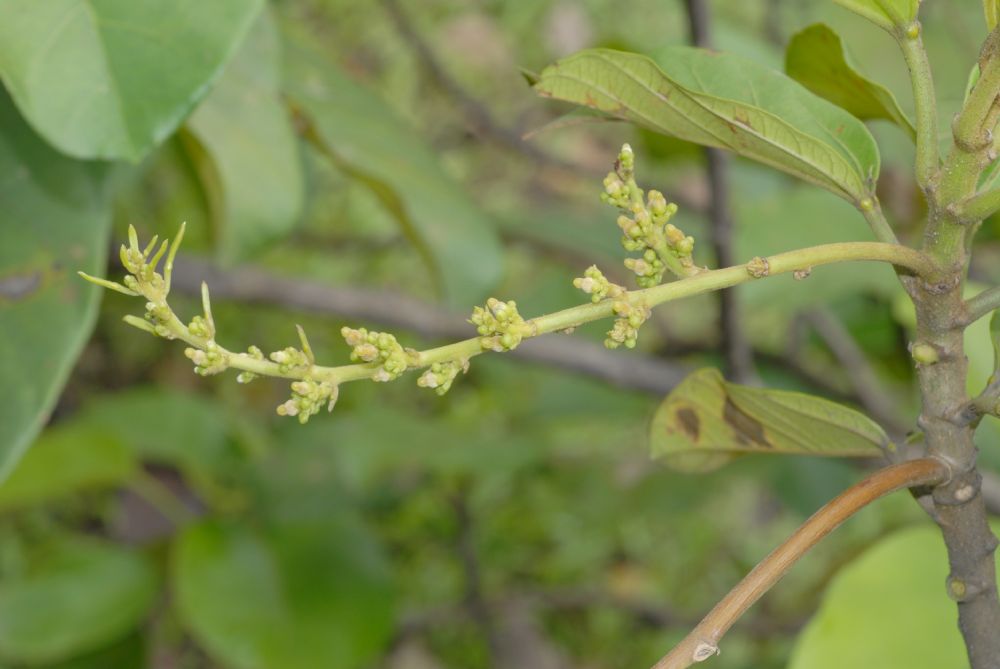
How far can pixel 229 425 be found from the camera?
6.13 feet

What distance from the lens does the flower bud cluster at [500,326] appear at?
405 mm

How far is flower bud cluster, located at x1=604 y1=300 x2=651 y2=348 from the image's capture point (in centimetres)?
40

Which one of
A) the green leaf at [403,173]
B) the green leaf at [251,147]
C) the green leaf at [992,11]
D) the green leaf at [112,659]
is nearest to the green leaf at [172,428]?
the green leaf at [112,659]

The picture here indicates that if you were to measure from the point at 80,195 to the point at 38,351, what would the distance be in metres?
0.11

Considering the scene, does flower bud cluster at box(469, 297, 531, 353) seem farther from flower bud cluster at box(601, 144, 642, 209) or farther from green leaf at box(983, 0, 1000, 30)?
green leaf at box(983, 0, 1000, 30)

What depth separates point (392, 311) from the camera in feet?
4.63

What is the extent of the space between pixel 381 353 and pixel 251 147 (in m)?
0.52

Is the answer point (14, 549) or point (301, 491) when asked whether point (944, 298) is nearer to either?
point (301, 491)

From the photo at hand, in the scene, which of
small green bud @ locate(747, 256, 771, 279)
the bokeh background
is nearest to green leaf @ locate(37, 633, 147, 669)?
the bokeh background

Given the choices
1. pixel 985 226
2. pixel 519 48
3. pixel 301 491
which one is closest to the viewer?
pixel 985 226

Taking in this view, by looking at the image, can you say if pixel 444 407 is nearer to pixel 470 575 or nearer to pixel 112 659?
pixel 470 575

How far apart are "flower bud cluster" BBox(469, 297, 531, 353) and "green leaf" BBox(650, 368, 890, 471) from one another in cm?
15

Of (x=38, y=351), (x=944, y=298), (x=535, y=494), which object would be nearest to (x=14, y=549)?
(x=535, y=494)

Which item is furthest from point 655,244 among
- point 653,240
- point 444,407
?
point 444,407
